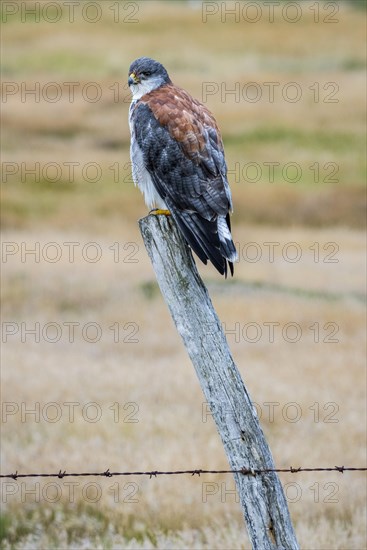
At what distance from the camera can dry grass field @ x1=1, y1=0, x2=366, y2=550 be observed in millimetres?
8969

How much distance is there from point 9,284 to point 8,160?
1360 centimetres

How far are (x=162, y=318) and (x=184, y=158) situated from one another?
1012 centimetres

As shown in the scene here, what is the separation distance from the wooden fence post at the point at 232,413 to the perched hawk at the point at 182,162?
904 millimetres

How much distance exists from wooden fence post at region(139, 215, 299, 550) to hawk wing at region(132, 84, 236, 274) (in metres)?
1.02

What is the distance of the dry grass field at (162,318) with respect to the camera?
29.4 feet

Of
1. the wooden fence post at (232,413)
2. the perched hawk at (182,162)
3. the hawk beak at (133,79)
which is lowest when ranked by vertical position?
the wooden fence post at (232,413)

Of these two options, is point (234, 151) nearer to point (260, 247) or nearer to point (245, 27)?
point (260, 247)

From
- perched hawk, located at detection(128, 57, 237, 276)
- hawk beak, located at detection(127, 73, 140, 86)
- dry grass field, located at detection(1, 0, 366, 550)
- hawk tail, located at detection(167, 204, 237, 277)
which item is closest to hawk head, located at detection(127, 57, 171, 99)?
hawk beak, located at detection(127, 73, 140, 86)

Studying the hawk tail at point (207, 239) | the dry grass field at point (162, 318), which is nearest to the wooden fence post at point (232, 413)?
the hawk tail at point (207, 239)

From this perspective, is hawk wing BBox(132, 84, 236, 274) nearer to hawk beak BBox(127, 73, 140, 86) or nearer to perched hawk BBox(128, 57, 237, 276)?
perched hawk BBox(128, 57, 237, 276)

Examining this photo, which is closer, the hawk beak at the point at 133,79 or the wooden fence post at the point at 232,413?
the wooden fence post at the point at 232,413

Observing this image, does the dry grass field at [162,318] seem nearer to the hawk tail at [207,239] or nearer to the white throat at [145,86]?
the hawk tail at [207,239]

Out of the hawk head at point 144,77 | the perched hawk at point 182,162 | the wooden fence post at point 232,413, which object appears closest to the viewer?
the wooden fence post at point 232,413

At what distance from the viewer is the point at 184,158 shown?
732 cm
